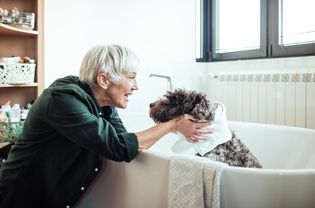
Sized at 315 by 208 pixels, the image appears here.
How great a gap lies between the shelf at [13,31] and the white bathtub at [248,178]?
3.85 feet

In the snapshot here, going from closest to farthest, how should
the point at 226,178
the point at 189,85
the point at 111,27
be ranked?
1. the point at 226,178
2. the point at 111,27
3. the point at 189,85

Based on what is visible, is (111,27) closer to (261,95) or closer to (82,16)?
(82,16)

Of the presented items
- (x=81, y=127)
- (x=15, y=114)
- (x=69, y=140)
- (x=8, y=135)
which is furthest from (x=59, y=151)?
(x=15, y=114)

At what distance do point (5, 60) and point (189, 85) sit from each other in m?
1.61

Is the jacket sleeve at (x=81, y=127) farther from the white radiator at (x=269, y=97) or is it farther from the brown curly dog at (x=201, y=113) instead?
the white radiator at (x=269, y=97)

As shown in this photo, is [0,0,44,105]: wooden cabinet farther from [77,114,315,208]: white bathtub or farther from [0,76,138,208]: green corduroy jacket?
[77,114,315,208]: white bathtub

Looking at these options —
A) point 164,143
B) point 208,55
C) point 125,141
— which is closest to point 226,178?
point 125,141

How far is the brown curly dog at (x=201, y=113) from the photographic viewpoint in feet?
4.66

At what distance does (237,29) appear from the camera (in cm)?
300

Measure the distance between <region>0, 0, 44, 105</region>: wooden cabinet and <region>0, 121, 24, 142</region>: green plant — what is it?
344 millimetres

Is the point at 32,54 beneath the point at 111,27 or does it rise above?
beneath

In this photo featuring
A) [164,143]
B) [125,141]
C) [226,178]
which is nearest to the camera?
[226,178]

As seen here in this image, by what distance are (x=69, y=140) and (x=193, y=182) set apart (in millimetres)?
490

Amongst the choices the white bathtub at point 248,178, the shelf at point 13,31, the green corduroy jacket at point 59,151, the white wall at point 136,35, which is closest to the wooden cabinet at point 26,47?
the shelf at point 13,31
